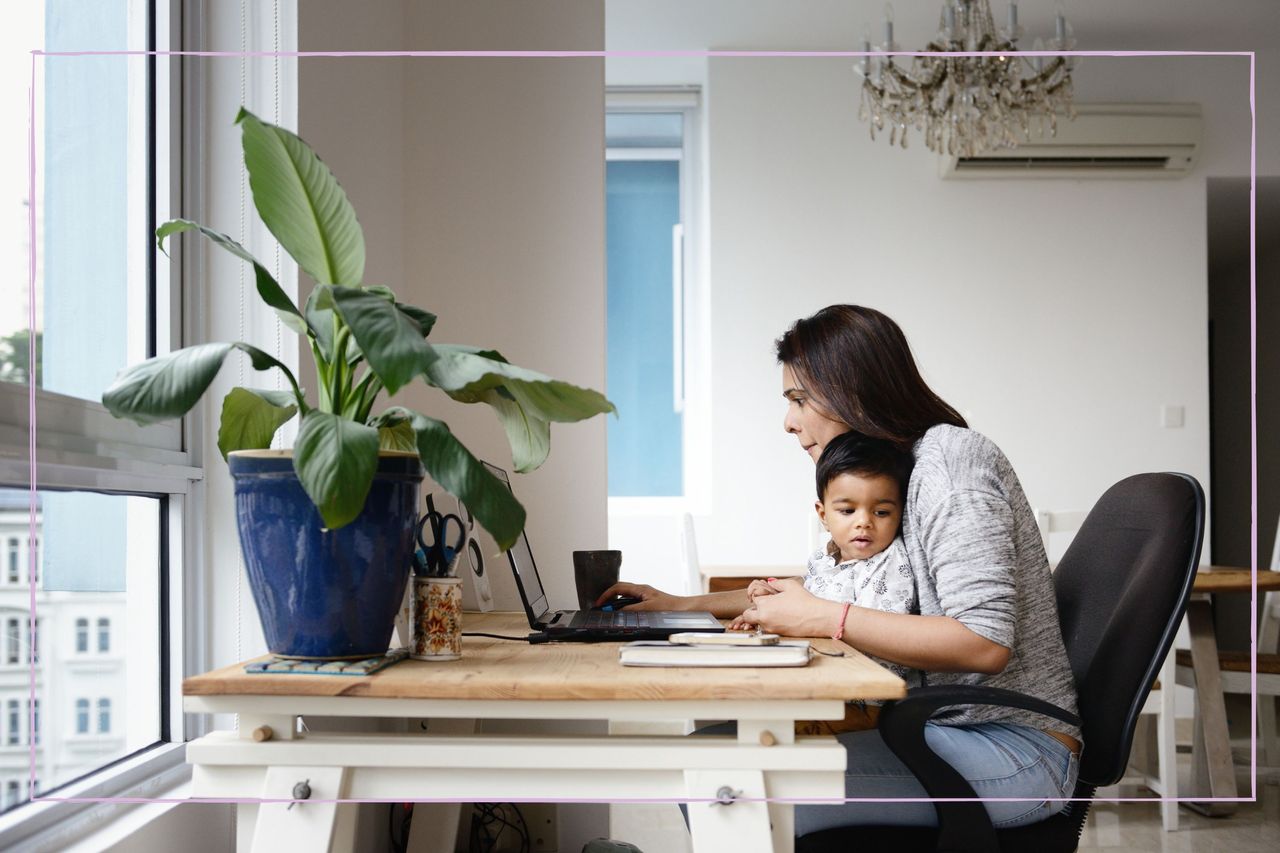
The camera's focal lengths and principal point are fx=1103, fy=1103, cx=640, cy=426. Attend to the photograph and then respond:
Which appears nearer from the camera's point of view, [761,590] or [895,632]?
[895,632]

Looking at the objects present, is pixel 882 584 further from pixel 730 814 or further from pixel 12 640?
pixel 12 640

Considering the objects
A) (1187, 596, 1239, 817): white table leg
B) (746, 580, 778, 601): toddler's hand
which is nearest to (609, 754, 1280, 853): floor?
(1187, 596, 1239, 817): white table leg

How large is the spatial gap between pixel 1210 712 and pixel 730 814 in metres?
2.65

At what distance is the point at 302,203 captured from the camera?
1.15m

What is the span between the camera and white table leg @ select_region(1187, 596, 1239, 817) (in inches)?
124

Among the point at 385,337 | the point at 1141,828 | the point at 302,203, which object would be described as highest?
the point at 302,203

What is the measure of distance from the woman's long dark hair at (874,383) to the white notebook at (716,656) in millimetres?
505

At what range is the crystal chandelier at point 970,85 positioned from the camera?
12.3ft

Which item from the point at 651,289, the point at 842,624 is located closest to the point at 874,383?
the point at 842,624

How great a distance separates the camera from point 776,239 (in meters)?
4.72

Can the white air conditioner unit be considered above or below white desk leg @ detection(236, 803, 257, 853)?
above

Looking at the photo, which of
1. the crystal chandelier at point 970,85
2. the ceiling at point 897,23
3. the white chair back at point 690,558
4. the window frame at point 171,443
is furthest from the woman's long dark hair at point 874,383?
the ceiling at point 897,23

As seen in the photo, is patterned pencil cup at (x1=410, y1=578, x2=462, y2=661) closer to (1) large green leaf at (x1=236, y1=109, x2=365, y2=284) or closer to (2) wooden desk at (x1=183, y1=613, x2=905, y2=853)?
(2) wooden desk at (x1=183, y1=613, x2=905, y2=853)

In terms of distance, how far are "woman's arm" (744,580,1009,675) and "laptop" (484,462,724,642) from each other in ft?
0.30
